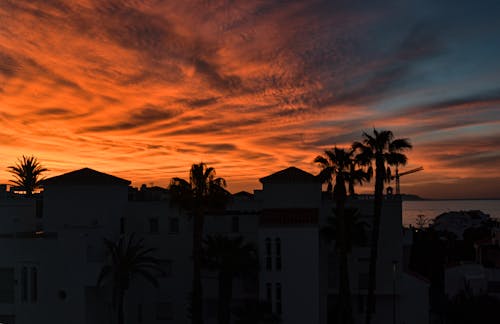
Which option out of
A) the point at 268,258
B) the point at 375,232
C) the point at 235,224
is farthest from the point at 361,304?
the point at 235,224

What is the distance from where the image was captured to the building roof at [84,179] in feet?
150

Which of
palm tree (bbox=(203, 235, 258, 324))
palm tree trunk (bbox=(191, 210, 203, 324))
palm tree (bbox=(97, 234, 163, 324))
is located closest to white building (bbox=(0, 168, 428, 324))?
palm tree (bbox=(97, 234, 163, 324))

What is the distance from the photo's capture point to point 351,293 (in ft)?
157

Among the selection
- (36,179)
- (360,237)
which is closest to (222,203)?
(360,237)

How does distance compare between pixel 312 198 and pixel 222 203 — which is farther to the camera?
pixel 312 198

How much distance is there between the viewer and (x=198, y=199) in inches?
1574

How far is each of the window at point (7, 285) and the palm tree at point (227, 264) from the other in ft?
48.8

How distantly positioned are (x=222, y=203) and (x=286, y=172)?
9.68 m

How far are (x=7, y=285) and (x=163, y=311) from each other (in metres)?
13.3

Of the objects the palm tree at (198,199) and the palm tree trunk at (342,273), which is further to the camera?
the palm tree trunk at (342,273)

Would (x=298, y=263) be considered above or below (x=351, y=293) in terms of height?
above

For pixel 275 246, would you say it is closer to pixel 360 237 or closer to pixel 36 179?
pixel 360 237

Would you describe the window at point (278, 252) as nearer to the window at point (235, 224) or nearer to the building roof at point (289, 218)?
the building roof at point (289, 218)

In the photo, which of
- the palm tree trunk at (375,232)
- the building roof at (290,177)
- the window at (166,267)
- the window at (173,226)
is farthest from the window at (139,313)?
the palm tree trunk at (375,232)
